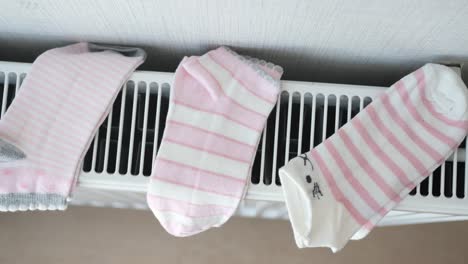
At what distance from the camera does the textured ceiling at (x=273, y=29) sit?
1.96 ft

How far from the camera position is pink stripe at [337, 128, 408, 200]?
0.67 metres

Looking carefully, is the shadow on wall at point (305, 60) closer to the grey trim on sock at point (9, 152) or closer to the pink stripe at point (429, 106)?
the pink stripe at point (429, 106)

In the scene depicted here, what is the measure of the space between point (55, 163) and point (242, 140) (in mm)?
227

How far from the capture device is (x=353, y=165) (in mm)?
671

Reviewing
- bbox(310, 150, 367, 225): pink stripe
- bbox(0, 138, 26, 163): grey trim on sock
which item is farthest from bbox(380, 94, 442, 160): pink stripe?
bbox(0, 138, 26, 163): grey trim on sock

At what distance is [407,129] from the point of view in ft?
2.24

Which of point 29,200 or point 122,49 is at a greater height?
point 122,49

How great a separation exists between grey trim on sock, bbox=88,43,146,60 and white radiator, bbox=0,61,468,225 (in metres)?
0.03

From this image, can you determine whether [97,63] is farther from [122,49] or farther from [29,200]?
[29,200]

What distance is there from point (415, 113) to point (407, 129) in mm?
23

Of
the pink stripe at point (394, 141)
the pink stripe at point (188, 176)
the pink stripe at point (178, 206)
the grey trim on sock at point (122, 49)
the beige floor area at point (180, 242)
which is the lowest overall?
the beige floor area at point (180, 242)

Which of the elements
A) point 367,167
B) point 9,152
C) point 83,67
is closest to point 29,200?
point 9,152

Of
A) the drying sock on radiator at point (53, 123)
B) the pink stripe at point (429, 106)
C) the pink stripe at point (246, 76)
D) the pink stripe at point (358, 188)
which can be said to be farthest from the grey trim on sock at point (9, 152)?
the pink stripe at point (429, 106)

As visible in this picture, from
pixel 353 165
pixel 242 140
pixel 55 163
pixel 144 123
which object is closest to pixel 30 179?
pixel 55 163
